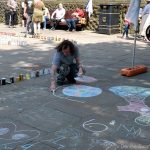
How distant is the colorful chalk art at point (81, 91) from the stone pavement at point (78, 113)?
Answer: 20 mm

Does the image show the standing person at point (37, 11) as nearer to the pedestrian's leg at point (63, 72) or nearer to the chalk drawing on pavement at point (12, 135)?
the pedestrian's leg at point (63, 72)

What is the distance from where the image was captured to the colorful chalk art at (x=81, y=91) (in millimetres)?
7152

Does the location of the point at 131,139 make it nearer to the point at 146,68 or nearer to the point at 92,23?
the point at 146,68

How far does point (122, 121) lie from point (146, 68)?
3.77 m

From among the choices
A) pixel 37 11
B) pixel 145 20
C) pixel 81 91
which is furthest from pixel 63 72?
pixel 37 11

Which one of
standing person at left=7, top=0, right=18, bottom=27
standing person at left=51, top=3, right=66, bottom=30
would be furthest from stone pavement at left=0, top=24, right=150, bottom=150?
standing person at left=7, top=0, right=18, bottom=27

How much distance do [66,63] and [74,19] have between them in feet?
34.7

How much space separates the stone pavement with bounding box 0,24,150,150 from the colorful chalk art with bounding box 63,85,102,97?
2 centimetres

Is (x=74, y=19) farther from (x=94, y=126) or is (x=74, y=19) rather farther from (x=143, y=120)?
(x=94, y=126)

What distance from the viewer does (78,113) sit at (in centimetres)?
612

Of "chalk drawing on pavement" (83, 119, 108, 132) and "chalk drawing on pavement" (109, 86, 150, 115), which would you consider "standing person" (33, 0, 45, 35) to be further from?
"chalk drawing on pavement" (83, 119, 108, 132)

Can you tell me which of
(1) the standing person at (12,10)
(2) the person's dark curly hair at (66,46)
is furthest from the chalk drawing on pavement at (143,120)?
(1) the standing person at (12,10)

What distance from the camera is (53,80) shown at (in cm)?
730

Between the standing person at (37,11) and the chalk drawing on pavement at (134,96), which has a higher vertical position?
the standing person at (37,11)
